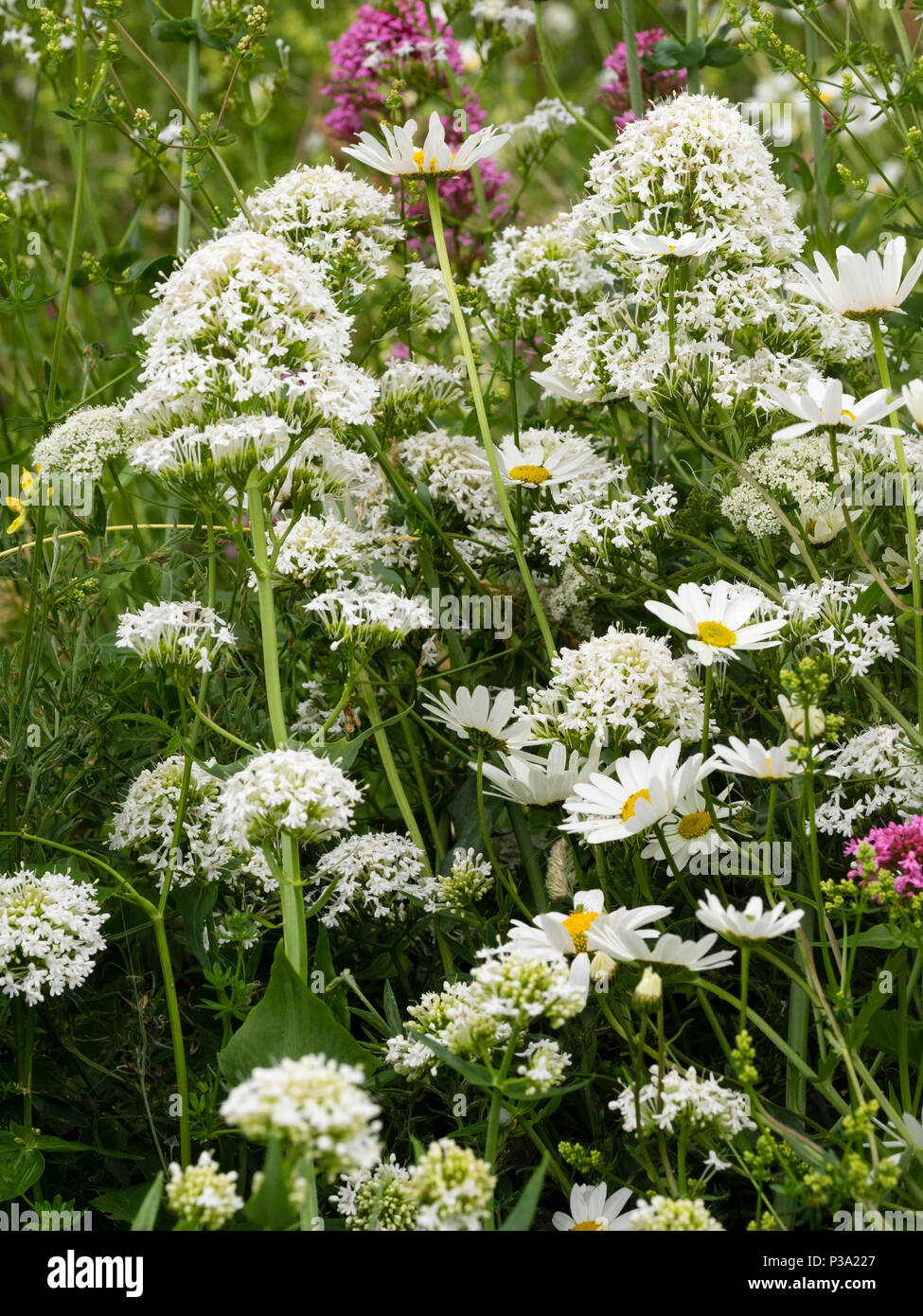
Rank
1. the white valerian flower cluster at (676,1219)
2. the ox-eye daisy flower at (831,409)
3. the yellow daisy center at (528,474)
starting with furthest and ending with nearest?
the yellow daisy center at (528,474), the ox-eye daisy flower at (831,409), the white valerian flower cluster at (676,1219)

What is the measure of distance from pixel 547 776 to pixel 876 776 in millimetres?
358

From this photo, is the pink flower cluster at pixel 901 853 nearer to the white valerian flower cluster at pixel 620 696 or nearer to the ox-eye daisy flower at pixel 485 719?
the white valerian flower cluster at pixel 620 696

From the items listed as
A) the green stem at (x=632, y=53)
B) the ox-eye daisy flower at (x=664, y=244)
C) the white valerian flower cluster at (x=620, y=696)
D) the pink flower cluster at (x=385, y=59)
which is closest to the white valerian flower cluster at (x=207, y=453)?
the white valerian flower cluster at (x=620, y=696)

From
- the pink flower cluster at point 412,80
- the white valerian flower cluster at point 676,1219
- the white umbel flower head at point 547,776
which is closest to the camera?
the white valerian flower cluster at point 676,1219

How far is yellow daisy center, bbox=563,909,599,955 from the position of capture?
121 cm

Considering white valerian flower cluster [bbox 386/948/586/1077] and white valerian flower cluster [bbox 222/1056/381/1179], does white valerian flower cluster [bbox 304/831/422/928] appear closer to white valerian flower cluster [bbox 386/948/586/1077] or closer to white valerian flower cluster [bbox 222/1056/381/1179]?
Answer: white valerian flower cluster [bbox 386/948/586/1077]

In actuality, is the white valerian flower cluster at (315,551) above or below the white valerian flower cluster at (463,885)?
above

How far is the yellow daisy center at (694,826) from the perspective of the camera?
4.42ft

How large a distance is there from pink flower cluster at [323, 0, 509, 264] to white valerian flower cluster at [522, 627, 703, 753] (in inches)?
48.3

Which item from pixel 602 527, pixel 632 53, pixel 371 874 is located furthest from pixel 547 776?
pixel 632 53

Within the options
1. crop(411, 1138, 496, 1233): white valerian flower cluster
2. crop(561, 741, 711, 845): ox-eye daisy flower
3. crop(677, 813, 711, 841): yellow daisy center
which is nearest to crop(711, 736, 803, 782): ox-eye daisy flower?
crop(561, 741, 711, 845): ox-eye daisy flower

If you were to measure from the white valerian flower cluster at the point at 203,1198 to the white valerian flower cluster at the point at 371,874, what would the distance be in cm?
53

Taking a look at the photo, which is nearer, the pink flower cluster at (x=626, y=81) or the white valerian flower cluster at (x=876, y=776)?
the white valerian flower cluster at (x=876, y=776)
